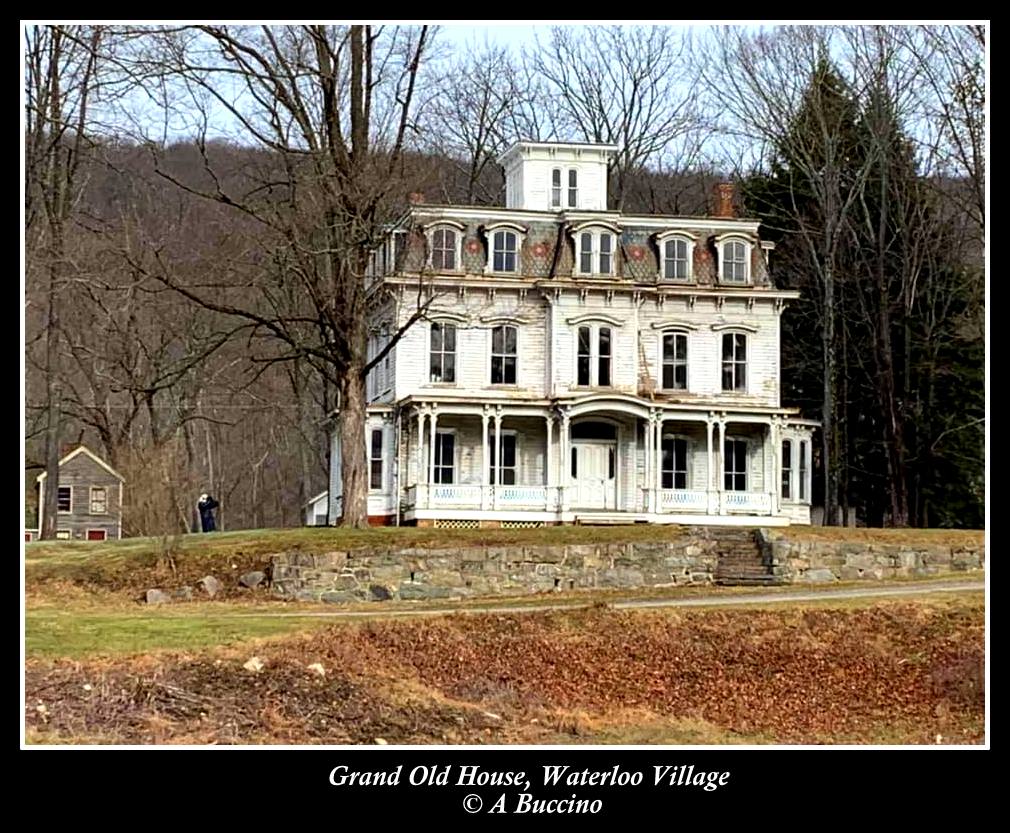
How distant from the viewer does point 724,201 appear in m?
44.0

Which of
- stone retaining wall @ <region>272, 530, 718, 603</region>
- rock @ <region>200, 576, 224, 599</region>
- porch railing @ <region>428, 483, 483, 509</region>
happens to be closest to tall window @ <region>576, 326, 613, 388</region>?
porch railing @ <region>428, 483, 483, 509</region>

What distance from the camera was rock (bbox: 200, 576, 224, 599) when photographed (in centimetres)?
2886

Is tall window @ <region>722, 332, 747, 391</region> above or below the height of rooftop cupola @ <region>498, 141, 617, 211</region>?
below

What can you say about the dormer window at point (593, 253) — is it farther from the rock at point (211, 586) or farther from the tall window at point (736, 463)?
the rock at point (211, 586)

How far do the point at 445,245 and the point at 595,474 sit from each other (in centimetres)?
598

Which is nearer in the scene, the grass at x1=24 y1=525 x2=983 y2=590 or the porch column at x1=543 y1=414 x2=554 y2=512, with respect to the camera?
the grass at x1=24 y1=525 x2=983 y2=590

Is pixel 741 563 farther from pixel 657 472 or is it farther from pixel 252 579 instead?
pixel 252 579

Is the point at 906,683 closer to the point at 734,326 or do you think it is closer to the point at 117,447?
the point at 734,326

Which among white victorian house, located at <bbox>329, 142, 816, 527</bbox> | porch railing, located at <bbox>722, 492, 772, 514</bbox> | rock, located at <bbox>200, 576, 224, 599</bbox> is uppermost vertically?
white victorian house, located at <bbox>329, 142, 816, 527</bbox>

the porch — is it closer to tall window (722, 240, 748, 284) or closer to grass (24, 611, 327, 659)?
tall window (722, 240, 748, 284)

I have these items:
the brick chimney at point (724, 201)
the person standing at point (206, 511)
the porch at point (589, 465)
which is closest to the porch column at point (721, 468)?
the porch at point (589, 465)

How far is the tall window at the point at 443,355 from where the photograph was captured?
39094 mm

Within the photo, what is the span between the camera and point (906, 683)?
2358cm

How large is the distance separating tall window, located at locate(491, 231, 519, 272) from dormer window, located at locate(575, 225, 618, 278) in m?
1.38
